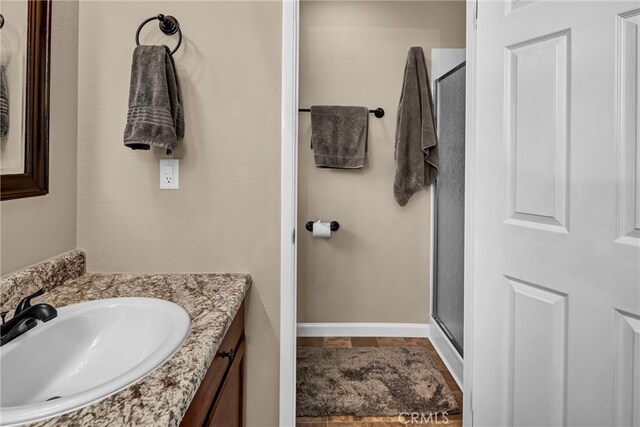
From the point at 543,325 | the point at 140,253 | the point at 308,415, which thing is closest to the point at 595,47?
the point at 543,325

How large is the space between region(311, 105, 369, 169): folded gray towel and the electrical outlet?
134 centimetres

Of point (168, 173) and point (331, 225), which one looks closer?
point (168, 173)

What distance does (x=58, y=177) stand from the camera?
4.02ft

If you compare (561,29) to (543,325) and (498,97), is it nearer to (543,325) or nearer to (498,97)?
(498,97)

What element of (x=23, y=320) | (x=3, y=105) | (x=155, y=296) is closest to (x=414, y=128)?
(x=155, y=296)

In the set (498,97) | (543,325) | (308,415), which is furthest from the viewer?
(308,415)

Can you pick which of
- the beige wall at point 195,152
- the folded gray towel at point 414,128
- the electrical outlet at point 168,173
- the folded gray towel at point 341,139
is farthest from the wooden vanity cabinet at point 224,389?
the folded gray towel at point 414,128

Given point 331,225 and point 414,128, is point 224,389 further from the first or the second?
point 414,128

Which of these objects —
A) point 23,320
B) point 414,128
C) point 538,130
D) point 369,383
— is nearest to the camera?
point 23,320

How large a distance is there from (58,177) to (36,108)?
Result: 23 centimetres

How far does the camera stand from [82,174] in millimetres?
1327

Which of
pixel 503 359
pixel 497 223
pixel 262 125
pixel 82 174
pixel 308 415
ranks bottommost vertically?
pixel 308 415

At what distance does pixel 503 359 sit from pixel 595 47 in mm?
973

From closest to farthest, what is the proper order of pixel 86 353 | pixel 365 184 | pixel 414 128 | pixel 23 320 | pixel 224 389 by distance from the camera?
1. pixel 23 320
2. pixel 86 353
3. pixel 224 389
4. pixel 414 128
5. pixel 365 184
